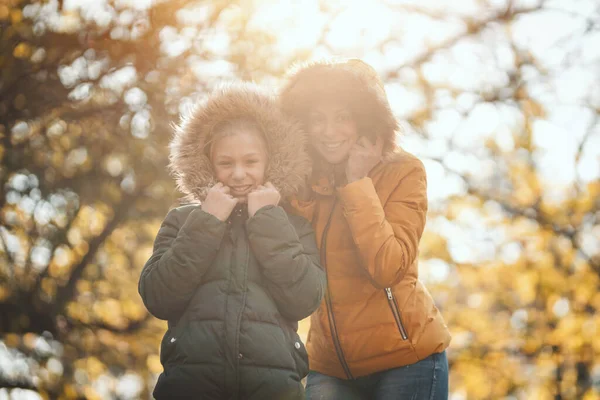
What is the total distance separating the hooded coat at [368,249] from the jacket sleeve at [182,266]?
1.61 ft

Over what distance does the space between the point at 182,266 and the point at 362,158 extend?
829 millimetres

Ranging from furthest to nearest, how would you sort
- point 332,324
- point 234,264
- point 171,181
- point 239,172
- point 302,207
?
1. point 171,181
2. point 302,207
3. point 332,324
4. point 239,172
5. point 234,264

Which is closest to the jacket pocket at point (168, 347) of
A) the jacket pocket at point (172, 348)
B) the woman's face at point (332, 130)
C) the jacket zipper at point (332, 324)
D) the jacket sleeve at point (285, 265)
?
the jacket pocket at point (172, 348)

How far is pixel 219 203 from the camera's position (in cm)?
237

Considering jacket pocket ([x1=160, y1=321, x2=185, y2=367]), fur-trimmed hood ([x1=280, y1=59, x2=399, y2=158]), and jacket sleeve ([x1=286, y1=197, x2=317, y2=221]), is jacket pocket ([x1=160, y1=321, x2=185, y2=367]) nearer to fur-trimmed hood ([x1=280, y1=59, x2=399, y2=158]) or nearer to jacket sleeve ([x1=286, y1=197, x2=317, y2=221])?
jacket sleeve ([x1=286, y1=197, x2=317, y2=221])

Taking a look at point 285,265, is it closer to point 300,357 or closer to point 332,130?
point 300,357

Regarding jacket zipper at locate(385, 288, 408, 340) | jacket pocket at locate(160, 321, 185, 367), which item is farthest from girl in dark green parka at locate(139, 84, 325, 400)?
jacket zipper at locate(385, 288, 408, 340)

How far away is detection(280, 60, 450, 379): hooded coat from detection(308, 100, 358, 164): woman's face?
0.04 m

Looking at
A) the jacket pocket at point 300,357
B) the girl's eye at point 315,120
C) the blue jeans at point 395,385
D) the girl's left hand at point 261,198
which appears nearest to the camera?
the jacket pocket at point 300,357

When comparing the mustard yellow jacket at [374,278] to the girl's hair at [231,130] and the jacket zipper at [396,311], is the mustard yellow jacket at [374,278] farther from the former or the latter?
the girl's hair at [231,130]

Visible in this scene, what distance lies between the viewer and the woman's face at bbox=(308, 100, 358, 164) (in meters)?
2.70

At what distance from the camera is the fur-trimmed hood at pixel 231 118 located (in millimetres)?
2523

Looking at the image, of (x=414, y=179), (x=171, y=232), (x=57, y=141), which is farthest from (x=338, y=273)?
(x=57, y=141)

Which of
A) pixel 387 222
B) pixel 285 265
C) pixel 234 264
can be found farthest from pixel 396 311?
pixel 234 264
